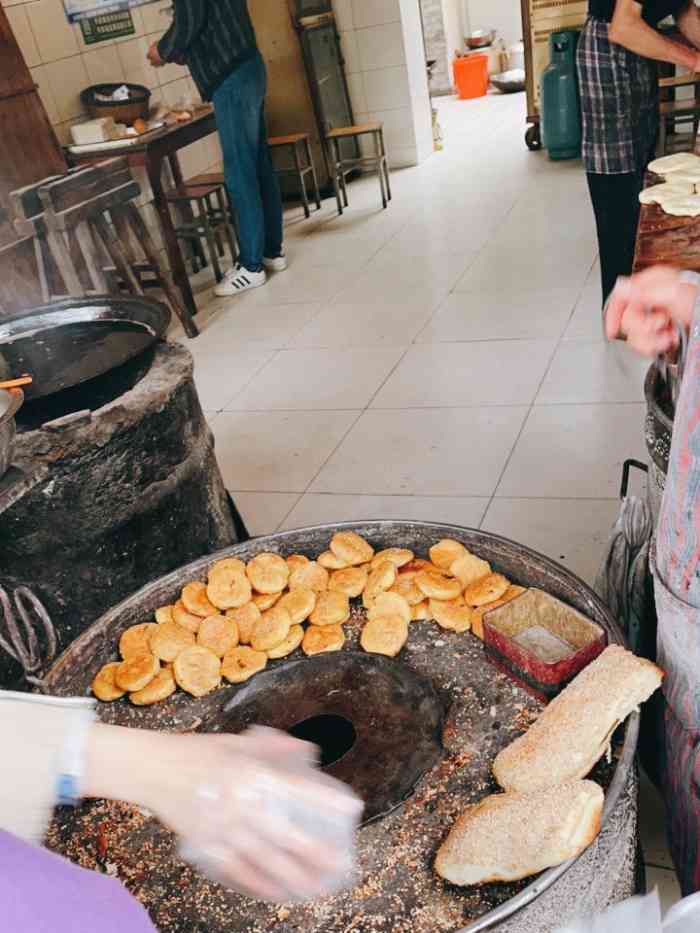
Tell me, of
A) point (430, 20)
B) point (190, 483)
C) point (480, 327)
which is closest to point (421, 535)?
point (190, 483)

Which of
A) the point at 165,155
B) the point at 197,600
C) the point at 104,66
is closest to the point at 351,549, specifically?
Result: the point at 197,600

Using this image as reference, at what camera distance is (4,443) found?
179 centimetres

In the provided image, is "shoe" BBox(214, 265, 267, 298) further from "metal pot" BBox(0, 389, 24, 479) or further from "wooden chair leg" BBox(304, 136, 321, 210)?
"metal pot" BBox(0, 389, 24, 479)

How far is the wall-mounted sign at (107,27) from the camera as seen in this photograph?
20.2 feet

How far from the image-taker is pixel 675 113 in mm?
6043

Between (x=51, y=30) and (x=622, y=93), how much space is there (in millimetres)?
4296

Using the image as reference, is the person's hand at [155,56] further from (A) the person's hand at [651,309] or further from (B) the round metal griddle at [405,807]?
(A) the person's hand at [651,309]

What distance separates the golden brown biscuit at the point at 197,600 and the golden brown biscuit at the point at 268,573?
0.12 m

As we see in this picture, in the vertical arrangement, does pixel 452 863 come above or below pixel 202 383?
above

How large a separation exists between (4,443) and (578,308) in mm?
3694

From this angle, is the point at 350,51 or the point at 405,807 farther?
the point at 350,51

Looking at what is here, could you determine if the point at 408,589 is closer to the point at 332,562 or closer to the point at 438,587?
the point at 438,587

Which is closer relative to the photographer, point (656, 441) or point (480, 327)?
point (656, 441)

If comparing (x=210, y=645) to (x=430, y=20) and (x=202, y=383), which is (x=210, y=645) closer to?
(x=202, y=383)
